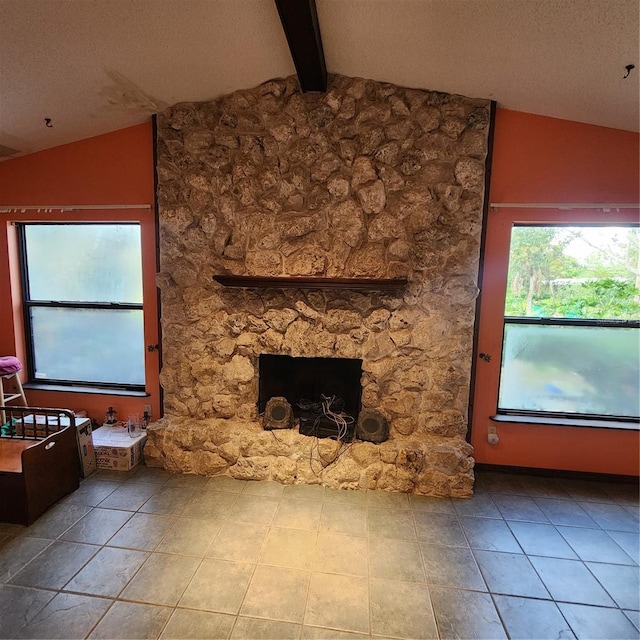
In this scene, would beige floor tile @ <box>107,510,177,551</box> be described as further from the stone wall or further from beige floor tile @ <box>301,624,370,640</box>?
beige floor tile @ <box>301,624,370,640</box>

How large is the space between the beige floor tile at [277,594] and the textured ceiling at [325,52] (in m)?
2.81

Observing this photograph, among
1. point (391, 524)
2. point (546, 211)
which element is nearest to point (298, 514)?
point (391, 524)

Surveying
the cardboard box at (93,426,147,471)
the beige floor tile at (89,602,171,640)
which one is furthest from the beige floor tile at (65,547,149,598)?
the cardboard box at (93,426,147,471)

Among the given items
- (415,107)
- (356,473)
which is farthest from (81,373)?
(415,107)

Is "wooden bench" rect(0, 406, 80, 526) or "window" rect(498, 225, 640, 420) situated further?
"window" rect(498, 225, 640, 420)

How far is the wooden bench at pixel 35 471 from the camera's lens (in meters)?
2.10

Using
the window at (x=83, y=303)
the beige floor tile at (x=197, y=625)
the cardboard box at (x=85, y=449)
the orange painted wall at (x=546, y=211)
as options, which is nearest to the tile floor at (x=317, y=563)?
the beige floor tile at (x=197, y=625)

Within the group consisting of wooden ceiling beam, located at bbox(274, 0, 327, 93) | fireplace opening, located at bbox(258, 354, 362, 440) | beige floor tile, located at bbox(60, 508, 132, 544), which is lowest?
beige floor tile, located at bbox(60, 508, 132, 544)

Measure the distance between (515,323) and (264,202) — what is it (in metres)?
2.09

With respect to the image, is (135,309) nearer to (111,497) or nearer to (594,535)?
(111,497)

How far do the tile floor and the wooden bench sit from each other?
8 cm

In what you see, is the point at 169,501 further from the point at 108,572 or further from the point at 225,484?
the point at 108,572

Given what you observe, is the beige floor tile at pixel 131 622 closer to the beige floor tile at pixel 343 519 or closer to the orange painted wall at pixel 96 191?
the beige floor tile at pixel 343 519

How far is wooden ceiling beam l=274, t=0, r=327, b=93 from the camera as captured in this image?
163cm
